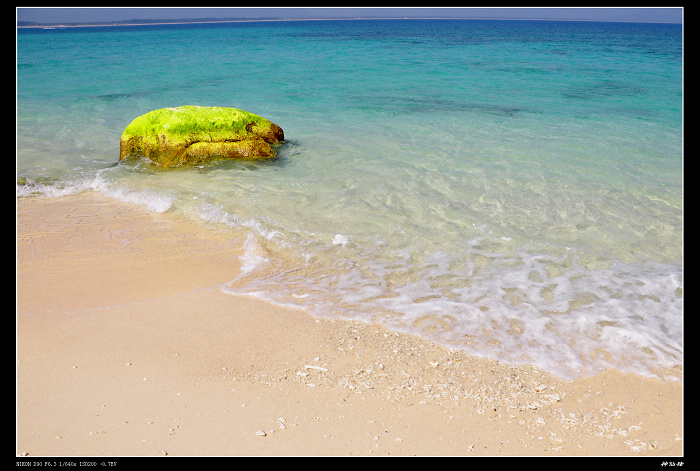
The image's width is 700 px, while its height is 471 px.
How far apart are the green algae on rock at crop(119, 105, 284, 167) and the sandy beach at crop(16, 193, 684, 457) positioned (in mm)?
4185

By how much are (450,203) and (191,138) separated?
4.60m

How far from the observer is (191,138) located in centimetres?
862

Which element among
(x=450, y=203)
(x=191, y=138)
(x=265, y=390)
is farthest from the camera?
(x=191, y=138)

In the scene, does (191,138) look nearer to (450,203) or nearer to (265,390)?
(450,203)

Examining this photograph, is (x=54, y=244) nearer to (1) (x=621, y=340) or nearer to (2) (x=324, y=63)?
(1) (x=621, y=340)

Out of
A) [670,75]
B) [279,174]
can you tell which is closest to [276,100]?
[279,174]

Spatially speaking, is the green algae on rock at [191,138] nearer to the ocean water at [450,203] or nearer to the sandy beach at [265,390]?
the ocean water at [450,203]

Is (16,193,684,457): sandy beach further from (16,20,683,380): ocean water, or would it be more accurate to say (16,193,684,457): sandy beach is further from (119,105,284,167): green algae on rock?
(119,105,284,167): green algae on rock

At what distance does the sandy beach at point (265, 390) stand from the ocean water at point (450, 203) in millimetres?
353

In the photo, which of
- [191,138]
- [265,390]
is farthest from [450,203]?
[191,138]

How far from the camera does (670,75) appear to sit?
20.5 meters
